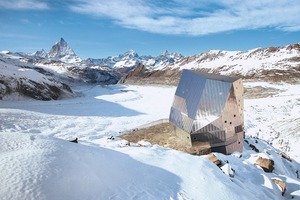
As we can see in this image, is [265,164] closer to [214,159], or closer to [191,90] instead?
[214,159]

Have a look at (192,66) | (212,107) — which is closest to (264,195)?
(212,107)

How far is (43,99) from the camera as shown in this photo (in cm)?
5047

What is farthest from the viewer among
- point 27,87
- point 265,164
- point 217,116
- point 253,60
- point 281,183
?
point 253,60

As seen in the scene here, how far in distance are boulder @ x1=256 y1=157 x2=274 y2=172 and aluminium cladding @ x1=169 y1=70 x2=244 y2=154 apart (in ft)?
12.8

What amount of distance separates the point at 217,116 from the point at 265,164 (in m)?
4.84

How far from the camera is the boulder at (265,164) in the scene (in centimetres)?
1402

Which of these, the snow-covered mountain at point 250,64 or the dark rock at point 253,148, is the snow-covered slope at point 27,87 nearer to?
the dark rock at point 253,148

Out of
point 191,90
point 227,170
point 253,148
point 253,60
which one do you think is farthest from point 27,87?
point 253,60

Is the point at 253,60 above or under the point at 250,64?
above

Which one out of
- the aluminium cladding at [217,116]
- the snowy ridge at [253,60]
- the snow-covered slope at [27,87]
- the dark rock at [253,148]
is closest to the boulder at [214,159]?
the aluminium cladding at [217,116]

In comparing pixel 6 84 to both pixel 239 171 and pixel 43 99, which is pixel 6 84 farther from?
pixel 239 171

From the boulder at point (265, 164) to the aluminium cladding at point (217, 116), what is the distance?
390cm

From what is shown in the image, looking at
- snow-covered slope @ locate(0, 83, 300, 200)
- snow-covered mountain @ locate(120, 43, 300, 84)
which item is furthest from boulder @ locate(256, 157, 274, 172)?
snow-covered mountain @ locate(120, 43, 300, 84)

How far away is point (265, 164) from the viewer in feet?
46.7
